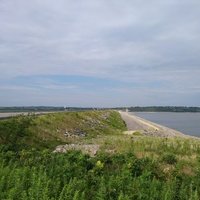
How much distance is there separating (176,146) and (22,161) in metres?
12.9

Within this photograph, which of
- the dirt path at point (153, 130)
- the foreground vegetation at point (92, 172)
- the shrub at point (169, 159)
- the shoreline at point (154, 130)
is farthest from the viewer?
the dirt path at point (153, 130)

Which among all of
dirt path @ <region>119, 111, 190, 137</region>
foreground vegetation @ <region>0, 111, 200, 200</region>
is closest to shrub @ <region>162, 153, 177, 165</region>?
foreground vegetation @ <region>0, 111, 200, 200</region>

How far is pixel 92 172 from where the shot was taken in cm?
1923

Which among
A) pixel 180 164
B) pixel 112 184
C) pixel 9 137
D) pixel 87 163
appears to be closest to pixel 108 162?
pixel 87 163

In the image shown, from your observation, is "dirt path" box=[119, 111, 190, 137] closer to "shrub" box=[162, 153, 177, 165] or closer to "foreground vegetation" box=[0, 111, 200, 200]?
"foreground vegetation" box=[0, 111, 200, 200]

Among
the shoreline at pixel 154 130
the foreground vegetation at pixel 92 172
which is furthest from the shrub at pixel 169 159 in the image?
the shoreline at pixel 154 130

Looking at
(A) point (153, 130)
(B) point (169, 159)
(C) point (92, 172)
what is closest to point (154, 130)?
(A) point (153, 130)

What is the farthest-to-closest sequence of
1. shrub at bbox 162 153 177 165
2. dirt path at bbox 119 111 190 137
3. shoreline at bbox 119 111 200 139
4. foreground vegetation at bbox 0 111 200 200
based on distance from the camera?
dirt path at bbox 119 111 190 137 < shoreline at bbox 119 111 200 139 < shrub at bbox 162 153 177 165 < foreground vegetation at bbox 0 111 200 200

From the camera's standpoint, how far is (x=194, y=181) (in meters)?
19.1

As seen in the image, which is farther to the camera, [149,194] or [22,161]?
[22,161]

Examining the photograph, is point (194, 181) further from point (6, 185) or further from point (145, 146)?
point (145, 146)

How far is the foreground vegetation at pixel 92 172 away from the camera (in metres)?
14.4

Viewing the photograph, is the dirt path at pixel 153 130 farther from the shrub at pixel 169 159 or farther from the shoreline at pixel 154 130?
the shrub at pixel 169 159

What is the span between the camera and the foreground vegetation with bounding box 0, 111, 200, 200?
14.4 m
